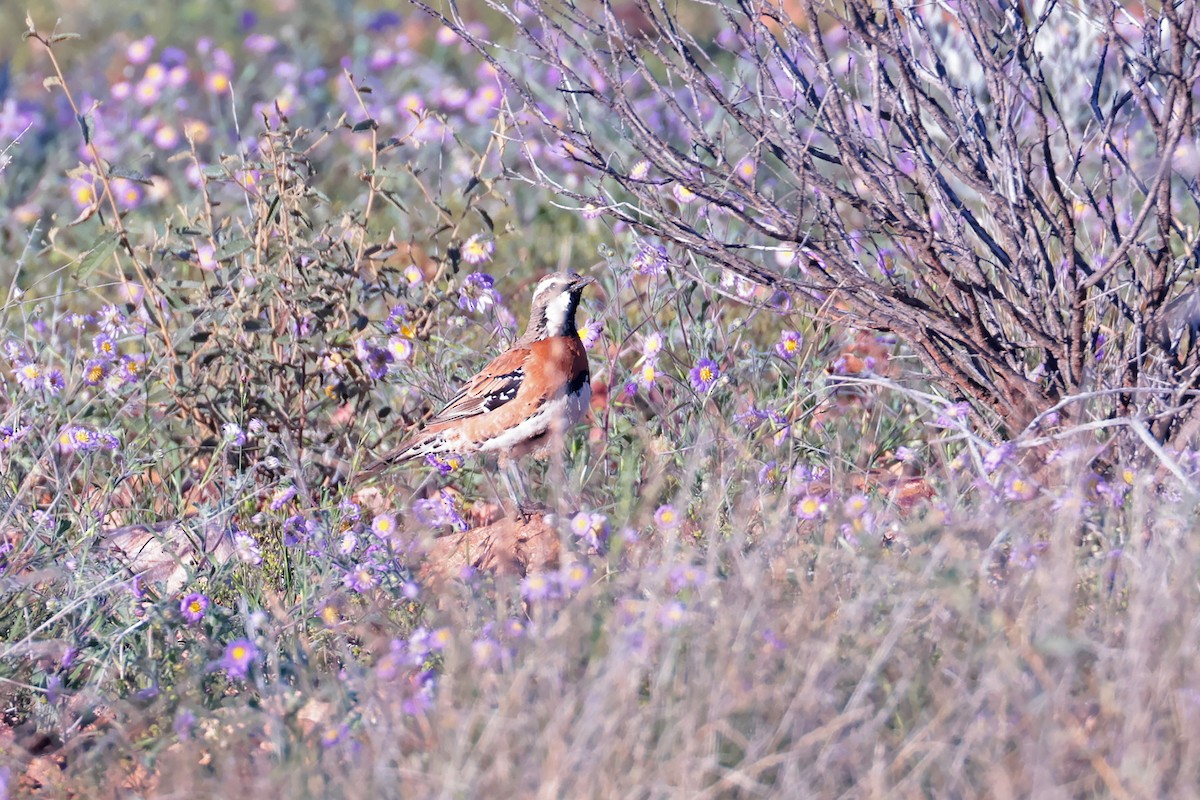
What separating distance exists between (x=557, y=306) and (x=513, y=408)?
18.1 inches

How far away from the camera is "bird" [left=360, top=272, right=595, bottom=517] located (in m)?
5.39

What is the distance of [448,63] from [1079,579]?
925 cm

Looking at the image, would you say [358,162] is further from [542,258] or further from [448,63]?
[448,63]

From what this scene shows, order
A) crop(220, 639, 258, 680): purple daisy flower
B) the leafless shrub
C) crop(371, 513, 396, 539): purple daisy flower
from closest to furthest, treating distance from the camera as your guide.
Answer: crop(220, 639, 258, 680): purple daisy flower, the leafless shrub, crop(371, 513, 396, 539): purple daisy flower

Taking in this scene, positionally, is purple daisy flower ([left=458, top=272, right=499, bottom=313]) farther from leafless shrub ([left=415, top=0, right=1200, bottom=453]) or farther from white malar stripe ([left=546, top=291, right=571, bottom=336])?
leafless shrub ([left=415, top=0, right=1200, bottom=453])

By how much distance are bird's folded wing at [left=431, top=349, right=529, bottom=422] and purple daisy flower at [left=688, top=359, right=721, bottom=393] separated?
0.73 metres

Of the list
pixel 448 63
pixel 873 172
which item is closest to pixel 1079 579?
pixel 873 172

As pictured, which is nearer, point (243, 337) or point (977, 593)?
point (977, 593)

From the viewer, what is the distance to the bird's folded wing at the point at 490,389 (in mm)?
5387

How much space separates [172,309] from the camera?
17.7 feet

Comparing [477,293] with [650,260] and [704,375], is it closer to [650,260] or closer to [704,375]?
[650,260]

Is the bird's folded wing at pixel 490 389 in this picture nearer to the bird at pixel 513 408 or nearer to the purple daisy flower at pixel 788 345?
the bird at pixel 513 408

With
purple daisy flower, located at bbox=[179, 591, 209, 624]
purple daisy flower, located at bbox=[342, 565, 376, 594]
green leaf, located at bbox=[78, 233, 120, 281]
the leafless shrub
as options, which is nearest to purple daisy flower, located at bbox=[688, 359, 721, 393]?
the leafless shrub

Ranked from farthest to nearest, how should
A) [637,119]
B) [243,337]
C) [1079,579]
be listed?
[243,337] < [637,119] < [1079,579]
